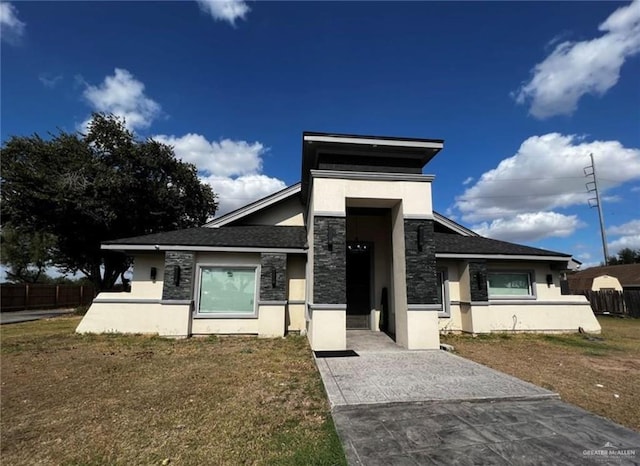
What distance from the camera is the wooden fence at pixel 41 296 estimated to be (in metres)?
20.5

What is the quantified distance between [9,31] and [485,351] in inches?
590

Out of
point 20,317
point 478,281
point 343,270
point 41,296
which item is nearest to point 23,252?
point 41,296

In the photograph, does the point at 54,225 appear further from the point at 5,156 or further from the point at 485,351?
the point at 485,351

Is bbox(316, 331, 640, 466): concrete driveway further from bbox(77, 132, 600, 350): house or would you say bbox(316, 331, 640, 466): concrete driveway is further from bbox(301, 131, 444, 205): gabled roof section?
bbox(301, 131, 444, 205): gabled roof section

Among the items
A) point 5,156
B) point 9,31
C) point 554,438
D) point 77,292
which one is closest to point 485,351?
point 554,438

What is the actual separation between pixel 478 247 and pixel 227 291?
872cm

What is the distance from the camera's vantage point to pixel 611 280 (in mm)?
28250

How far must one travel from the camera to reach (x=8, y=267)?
110 ft

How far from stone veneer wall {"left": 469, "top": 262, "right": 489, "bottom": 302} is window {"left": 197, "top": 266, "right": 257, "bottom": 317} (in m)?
7.13

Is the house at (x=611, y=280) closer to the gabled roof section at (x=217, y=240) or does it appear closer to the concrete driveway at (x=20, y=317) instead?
the gabled roof section at (x=217, y=240)

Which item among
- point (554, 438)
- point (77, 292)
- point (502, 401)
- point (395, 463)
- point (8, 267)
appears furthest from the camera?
point (8, 267)

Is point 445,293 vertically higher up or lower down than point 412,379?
higher up

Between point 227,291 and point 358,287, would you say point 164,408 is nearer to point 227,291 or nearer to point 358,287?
point 227,291

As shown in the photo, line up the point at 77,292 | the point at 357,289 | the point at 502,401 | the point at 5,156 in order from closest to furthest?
1. the point at 502,401
2. the point at 357,289
3. the point at 5,156
4. the point at 77,292
